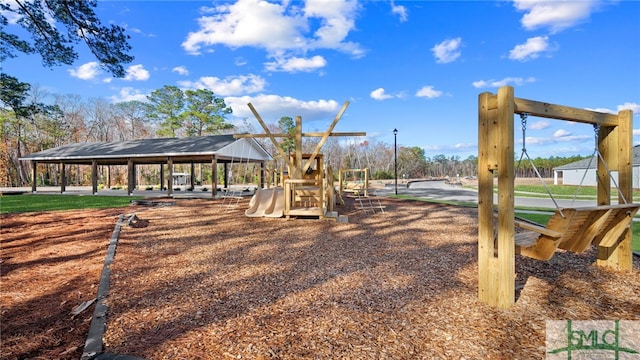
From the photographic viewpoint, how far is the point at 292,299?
3.23 metres

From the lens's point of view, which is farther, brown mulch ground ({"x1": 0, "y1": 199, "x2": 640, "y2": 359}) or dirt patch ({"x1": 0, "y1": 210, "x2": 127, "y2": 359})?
dirt patch ({"x1": 0, "y1": 210, "x2": 127, "y2": 359})

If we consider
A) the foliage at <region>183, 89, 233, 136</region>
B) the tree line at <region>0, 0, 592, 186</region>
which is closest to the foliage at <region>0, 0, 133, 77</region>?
the tree line at <region>0, 0, 592, 186</region>

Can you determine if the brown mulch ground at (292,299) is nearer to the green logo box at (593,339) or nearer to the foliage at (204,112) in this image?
the green logo box at (593,339)

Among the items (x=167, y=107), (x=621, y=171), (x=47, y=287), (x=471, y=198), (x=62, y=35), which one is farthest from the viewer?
(x=167, y=107)

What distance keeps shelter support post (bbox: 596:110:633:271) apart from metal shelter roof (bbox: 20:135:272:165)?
1603cm

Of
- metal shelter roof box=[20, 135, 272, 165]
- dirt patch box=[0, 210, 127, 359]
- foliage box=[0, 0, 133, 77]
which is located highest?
foliage box=[0, 0, 133, 77]

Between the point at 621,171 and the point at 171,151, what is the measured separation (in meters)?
19.6

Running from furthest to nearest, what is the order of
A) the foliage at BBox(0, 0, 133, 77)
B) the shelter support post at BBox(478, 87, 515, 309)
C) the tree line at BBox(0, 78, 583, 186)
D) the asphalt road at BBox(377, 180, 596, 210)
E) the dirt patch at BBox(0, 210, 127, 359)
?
1. the tree line at BBox(0, 78, 583, 186)
2. the asphalt road at BBox(377, 180, 596, 210)
3. the foliage at BBox(0, 0, 133, 77)
4. the shelter support post at BBox(478, 87, 515, 309)
5. the dirt patch at BBox(0, 210, 127, 359)

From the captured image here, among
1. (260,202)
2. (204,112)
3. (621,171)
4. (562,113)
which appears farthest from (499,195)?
(204,112)

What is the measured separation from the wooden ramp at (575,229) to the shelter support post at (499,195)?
0.80 ft

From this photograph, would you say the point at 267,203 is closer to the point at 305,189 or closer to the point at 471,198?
the point at 305,189

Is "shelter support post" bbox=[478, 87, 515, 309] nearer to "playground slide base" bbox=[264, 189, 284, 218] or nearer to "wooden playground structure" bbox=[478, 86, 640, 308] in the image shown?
"wooden playground structure" bbox=[478, 86, 640, 308]

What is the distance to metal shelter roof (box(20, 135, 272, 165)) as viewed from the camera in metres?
18.5

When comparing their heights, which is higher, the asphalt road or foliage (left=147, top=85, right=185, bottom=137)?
foliage (left=147, top=85, right=185, bottom=137)
